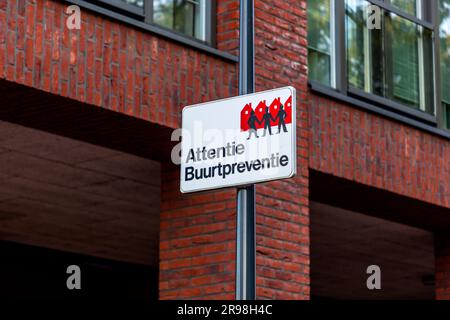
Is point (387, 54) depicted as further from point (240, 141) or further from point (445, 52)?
point (240, 141)

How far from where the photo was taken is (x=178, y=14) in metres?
10.5

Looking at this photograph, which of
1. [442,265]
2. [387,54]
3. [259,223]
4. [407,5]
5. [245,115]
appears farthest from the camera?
[442,265]

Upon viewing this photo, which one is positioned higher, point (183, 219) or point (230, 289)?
point (183, 219)

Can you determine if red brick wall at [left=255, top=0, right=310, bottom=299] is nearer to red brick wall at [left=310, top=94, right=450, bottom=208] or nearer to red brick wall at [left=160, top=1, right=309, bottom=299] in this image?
red brick wall at [left=160, top=1, right=309, bottom=299]

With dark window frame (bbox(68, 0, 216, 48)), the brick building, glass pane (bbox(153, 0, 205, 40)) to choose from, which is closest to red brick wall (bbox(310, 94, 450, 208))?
the brick building

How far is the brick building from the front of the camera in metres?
9.29

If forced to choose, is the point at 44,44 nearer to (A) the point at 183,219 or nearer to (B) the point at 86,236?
(A) the point at 183,219

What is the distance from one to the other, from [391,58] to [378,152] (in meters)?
1.39

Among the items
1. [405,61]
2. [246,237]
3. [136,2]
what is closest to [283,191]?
[136,2]

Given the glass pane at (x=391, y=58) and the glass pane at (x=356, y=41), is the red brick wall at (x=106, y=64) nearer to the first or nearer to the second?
the glass pane at (x=356, y=41)

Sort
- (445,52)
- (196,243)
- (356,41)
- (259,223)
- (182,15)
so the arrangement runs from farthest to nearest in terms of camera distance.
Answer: (445,52)
(356,41)
(182,15)
(196,243)
(259,223)
